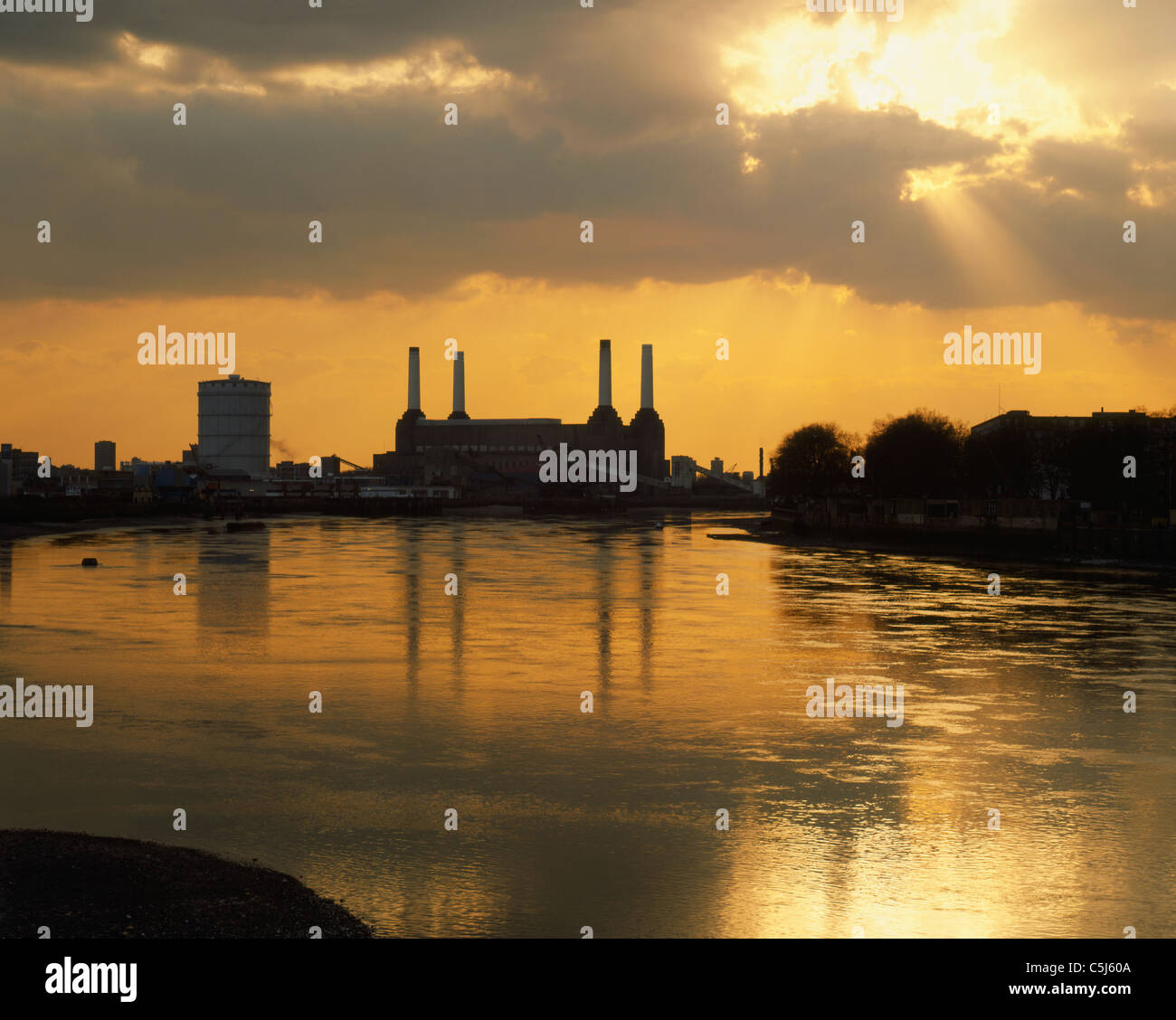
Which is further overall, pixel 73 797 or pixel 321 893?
pixel 73 797

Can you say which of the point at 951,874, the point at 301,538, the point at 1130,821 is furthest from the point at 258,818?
the point at 301,538

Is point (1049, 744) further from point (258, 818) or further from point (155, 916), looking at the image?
point (155, 916)

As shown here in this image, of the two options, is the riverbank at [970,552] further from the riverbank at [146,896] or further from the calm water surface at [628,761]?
the riverbank at [146,896]

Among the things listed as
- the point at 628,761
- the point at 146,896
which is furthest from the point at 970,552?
the point at 146,896

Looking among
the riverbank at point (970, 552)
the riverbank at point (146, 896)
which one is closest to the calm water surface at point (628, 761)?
the riverbank at point (146, 896)

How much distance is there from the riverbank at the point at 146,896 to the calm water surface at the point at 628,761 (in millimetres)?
690

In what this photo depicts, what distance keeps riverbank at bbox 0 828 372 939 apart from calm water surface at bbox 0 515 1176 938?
690 millimetres

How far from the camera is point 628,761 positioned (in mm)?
19375

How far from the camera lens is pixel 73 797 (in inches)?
651

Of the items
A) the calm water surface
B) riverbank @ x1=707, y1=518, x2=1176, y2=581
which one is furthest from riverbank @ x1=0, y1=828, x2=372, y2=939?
riverbank @ x1=707, y1=518, x2=1176, y2=581

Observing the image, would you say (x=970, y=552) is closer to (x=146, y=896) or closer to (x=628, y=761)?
(x=628, y=761)

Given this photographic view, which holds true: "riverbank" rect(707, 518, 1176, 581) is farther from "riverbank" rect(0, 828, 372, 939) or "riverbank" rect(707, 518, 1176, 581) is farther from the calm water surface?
"riverbank" rect(0, 828, 372, 939)

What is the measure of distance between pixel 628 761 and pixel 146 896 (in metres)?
9.06
